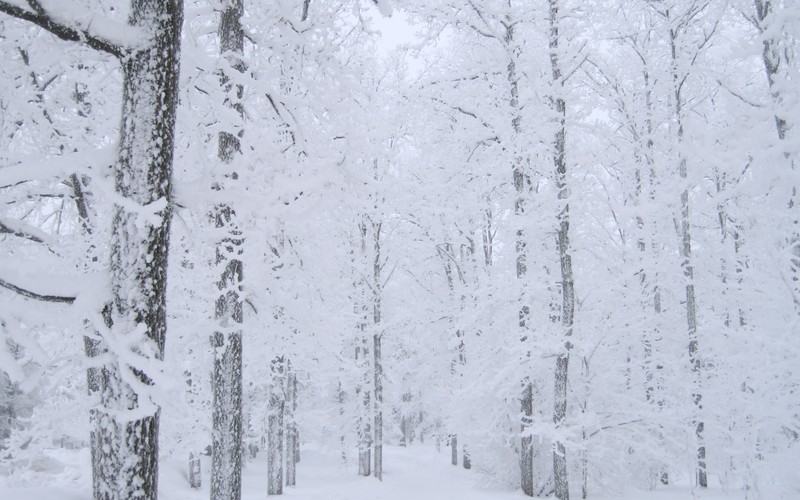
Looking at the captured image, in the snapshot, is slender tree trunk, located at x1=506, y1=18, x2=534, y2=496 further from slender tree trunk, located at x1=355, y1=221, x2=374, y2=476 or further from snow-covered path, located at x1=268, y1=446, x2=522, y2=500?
slender tree trunk, located at x1=355, y1=221, x2=374, y2=476

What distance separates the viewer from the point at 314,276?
7848 mm

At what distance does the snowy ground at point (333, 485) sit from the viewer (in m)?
10.7

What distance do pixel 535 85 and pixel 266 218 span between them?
26.8ft

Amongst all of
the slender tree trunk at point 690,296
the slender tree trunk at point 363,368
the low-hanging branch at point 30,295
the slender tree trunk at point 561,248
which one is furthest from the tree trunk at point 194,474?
the low-hanging branch at point 30,295

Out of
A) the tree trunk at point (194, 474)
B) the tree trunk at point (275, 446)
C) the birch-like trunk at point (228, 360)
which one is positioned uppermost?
the birch-like trunk at point (228, 360)

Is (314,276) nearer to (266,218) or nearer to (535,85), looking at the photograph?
(266,218)

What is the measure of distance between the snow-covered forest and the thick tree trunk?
0.02m

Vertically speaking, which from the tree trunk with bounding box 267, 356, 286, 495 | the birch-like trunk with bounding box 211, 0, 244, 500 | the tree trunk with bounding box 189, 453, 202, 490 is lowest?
the tree trunk with bounding box 189, 453, 202, 490

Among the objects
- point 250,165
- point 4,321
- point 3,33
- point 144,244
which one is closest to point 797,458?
point 250,165

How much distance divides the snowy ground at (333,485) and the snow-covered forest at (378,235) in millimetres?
200

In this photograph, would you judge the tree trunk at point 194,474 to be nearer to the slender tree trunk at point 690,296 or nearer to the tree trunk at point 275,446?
the tree trunk at point 275,446

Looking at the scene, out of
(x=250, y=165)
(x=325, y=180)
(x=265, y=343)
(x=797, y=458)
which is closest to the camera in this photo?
(x=250, y=165)

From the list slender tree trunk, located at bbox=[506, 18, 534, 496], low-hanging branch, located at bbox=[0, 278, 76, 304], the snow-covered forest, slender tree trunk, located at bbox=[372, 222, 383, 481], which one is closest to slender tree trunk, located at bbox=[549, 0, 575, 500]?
the snow-covered forest

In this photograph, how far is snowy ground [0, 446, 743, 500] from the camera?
35.2 ft
